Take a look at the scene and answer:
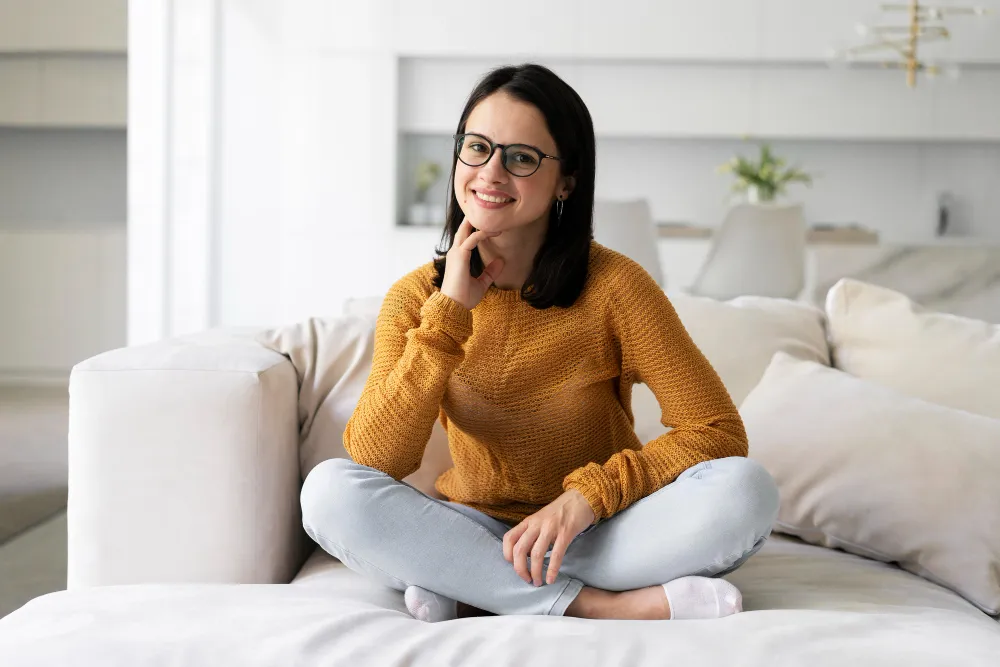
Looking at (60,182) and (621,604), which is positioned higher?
(60,182)

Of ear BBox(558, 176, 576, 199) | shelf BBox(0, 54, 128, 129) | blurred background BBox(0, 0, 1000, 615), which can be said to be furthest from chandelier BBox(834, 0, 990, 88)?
ear BBox(558, 176, 576, 199)

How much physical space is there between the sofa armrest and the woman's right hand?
1.09 ft

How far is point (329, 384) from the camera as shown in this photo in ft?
5.62

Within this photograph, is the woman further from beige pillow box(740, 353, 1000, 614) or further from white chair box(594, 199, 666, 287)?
white chair box(594, 199, 666, 287)

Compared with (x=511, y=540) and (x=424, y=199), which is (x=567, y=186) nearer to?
(x=511, y=540)

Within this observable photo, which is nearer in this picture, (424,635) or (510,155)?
(424,635)

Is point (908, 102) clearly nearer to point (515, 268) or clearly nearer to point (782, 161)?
point (782, 161)

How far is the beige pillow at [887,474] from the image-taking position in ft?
4.69

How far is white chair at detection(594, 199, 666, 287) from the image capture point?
13.7 feet

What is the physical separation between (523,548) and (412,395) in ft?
0.86

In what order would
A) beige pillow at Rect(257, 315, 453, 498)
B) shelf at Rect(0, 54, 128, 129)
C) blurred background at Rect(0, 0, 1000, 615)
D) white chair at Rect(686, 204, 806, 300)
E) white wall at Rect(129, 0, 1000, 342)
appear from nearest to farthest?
beige pillow at Rect(257, 315, 453, 498) → shelf at Rect(0, 54, 128, 129) → white chair at Rect(686, 204, 806, 300) → blurred background at Rect(0, 0, 1000, 615) → white wall at Rect(129, 0, 1000, 342)

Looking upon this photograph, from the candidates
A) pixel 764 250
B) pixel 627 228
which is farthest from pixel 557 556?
pixel 764 250

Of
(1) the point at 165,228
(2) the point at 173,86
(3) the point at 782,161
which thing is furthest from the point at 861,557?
(3) the point at 782,161

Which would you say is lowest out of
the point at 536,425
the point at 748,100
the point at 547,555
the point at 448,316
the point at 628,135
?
the point at 547,555
